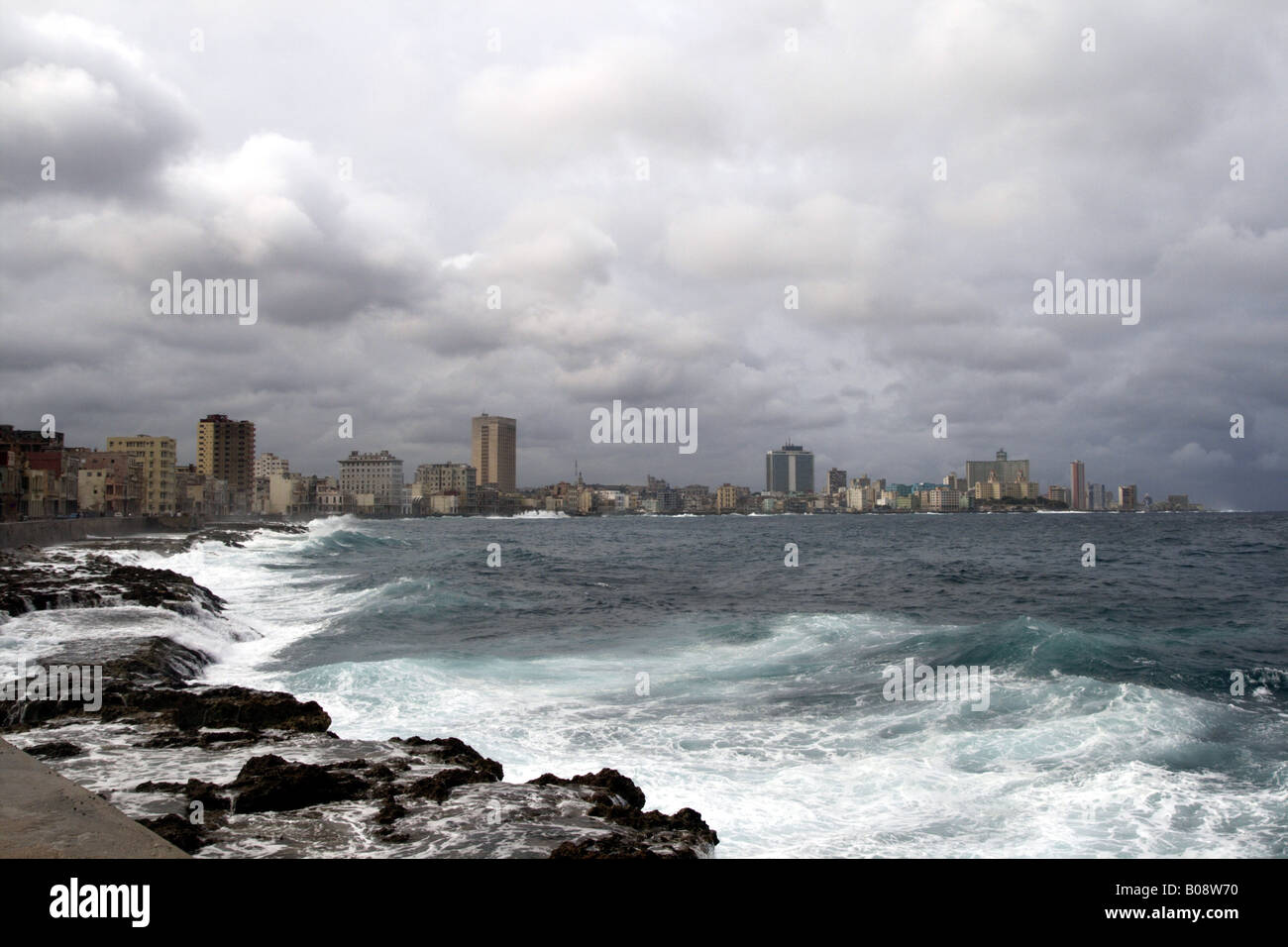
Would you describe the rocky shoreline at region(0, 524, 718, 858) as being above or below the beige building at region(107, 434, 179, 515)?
below

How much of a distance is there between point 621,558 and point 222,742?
47258 mm

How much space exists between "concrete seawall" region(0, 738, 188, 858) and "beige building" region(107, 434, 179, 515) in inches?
4869

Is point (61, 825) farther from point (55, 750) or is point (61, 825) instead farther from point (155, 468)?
point (155, 468)

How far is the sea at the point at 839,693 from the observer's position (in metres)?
8.72

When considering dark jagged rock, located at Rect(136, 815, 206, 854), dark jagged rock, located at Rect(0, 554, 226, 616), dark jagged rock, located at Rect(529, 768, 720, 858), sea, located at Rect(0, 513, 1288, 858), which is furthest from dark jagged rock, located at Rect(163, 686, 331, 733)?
A: dark jagged rock, located at Rect(0, 554, 226, 616)

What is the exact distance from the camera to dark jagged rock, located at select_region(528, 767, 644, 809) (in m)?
7.94

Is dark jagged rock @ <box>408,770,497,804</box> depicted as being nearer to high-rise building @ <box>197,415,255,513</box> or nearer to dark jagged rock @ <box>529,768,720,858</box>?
dark jagged rock @ <box>529,768,720,858</box>

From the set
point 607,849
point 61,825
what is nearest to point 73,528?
point 61,825

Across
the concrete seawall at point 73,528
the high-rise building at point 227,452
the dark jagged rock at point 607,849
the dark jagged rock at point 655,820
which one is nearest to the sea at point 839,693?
the dark jagged rock at point 655,820

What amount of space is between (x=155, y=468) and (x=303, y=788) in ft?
442
